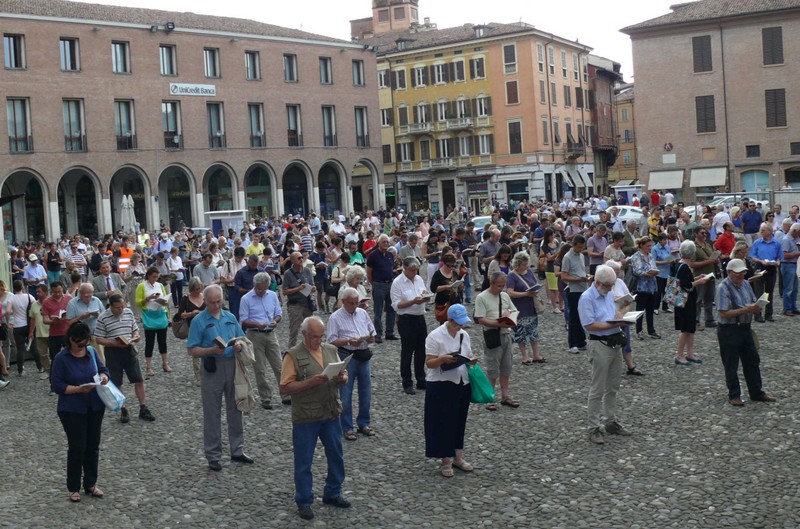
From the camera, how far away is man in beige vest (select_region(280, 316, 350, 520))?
802 cm

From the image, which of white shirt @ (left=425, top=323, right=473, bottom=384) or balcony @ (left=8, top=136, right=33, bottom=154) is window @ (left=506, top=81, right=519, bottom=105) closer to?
balcony @ (left=8, top=136, right=33, bottom=154)

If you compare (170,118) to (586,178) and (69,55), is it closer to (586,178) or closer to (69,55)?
(69,55)

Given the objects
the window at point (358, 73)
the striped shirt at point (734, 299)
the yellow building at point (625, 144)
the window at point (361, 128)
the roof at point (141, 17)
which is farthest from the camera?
the yellow building at point (625, 144)

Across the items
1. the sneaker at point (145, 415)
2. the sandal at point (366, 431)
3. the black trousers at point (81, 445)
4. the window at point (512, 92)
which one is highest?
the window at point (512, 92)

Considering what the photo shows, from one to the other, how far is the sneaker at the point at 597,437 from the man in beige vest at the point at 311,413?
9.22ft

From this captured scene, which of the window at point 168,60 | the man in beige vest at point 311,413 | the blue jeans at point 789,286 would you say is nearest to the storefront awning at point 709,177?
the window at point 168,60

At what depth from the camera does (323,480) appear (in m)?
9.05

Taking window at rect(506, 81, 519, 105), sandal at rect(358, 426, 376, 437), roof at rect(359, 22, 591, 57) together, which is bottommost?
sandal at rect(358, 426, 376, 437)

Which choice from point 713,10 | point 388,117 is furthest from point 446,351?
point 388,117

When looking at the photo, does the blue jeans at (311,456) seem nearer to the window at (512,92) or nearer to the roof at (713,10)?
the roof at (713,10)

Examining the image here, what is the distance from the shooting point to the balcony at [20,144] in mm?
46125

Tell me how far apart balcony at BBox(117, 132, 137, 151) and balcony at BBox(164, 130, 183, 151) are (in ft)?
5.67

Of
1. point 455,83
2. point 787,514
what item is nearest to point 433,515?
point 787,514

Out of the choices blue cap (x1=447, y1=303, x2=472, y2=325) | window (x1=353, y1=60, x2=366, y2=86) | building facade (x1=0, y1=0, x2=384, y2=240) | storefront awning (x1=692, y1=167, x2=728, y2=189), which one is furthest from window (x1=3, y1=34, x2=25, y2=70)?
blue cap (x1=447, y1=303, x2=472, y2=325)
